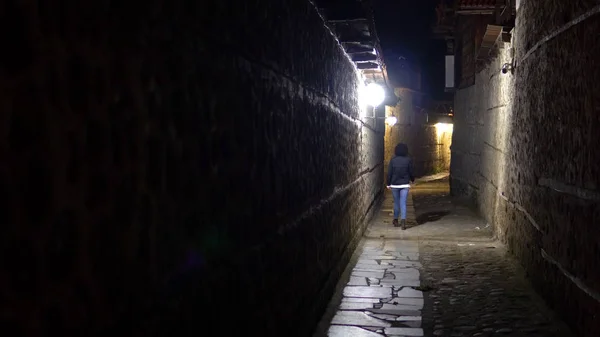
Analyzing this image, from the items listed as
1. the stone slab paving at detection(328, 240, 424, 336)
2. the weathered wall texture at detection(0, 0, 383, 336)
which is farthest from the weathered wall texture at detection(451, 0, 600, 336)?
the weathered wall texture at detection(0, 0, 383, 336)

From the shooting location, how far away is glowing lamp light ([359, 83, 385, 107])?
11156 mm

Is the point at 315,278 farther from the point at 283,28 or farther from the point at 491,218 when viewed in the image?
the point at 491,218

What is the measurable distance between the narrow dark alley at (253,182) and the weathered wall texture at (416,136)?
1814 centimetres

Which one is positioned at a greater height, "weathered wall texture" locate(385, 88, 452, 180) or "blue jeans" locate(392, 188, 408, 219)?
"weathered wall texture" locate(385, 88, 452, 180)

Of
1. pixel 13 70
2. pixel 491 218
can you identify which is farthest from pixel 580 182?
pixel 491 218

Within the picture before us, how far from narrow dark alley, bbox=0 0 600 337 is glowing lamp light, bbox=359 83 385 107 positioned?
51cm

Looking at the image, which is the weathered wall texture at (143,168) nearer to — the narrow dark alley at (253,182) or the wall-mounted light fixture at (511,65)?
the narrow dark alley at (253,182)

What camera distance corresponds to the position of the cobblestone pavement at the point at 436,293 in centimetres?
543

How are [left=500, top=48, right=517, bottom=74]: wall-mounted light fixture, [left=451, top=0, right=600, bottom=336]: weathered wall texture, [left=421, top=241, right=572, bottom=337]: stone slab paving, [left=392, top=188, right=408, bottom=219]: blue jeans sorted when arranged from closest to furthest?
[left=451, top=0, right=600, bottom=336]: weathered wall texture → [left=421, top=241, right=572, bottom=337]: stone slab paving → [left=500, top=48, right=517, bottom=74]: wall-mounted light fixture → [left=392, top=188, right=408, bottom=219]: blue jeans

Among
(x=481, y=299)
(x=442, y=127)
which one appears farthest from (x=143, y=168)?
(x=442, y=127)

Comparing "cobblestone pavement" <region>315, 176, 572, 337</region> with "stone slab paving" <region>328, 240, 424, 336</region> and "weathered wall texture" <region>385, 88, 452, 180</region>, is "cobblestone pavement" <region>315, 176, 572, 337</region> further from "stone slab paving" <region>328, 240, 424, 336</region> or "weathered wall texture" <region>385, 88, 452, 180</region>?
"weathered wall texture" <region>385, 88, 452, 180</region>

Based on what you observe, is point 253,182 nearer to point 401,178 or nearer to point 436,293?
point 436,293

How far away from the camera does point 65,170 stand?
1262 mm

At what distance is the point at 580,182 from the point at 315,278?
2523 mm
